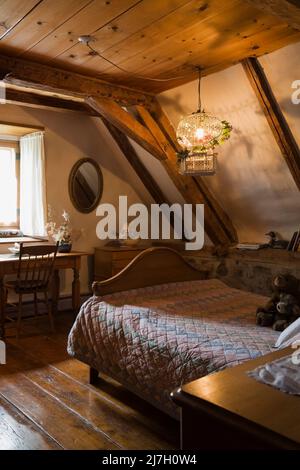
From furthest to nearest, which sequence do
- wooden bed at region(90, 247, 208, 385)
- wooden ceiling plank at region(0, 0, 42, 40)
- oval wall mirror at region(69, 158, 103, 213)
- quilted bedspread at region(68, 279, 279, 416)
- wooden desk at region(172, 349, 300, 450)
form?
oval wall mirror at region(69, 158, 103, 213) < wooden bed at region(90, 247, 208, 385) < wooden ceiling plank at region(0, 0, 42, 40) < quilted bedspread at region(68, 279, 279, 416) < wooden desk at region(172, 349, 300, 450)

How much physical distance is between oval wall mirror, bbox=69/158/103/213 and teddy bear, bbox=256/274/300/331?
3.03 metres

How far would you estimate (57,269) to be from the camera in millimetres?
4379

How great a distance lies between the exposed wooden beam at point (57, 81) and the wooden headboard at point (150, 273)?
1.52 metres

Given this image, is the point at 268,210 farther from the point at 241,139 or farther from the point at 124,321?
the point at 124,321

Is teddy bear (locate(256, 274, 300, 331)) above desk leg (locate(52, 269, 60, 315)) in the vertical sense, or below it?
above

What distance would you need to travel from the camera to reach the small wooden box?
15.7ft

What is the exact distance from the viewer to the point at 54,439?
7.06ft

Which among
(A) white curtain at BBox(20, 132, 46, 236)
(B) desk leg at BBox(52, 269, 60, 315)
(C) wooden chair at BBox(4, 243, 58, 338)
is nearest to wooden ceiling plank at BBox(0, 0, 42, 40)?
(C) wooden chair at BBox(4, 243, 58, 338)

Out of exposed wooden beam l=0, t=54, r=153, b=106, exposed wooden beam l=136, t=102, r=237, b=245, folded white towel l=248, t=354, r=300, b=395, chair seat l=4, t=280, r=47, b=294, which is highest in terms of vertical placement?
exposed wooden beam l=0, t=54, r=153, b=106

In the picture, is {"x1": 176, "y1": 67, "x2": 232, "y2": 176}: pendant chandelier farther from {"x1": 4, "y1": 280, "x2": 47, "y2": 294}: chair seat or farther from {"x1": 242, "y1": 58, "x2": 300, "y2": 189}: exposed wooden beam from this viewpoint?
{"x1": 4, "y1": 280, "x2": 47, "y2": 294}: chair seat

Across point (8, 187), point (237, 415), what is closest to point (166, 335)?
point (237, 415)

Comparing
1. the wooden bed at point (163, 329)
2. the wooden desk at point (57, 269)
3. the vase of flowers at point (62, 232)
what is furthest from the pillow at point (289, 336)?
the vase of flowers at point (62, 232)

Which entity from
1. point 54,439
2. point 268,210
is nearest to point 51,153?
point 268,210

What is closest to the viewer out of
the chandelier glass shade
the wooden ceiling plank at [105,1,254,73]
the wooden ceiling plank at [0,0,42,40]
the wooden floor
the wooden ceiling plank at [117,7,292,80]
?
the wooden floor
